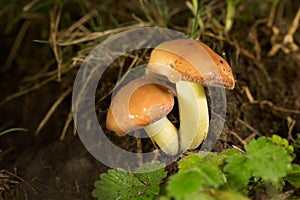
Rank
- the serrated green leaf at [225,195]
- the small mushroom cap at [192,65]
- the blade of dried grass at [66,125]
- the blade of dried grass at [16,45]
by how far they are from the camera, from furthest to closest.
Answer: the blade of dried grass at [16,45]
the blade of dried grass at [66,125]
the small mushroom cap at [192,65]
the serrated green leaf at [225,195]

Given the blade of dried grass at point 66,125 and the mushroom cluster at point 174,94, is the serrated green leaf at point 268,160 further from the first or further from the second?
the blade of dried grass at point 66,125

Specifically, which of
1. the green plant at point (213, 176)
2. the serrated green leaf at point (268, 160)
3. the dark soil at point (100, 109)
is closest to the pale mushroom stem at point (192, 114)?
the dark soil at point (100, 109)

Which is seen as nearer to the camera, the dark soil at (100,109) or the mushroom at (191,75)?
the mushroom at (191,75)

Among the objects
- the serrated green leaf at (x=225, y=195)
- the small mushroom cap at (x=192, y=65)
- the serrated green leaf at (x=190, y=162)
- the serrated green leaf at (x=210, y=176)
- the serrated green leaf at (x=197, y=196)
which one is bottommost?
the serrated green leaf at (x=225, y=195)

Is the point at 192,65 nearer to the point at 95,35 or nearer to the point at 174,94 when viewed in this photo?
the point at 174,94

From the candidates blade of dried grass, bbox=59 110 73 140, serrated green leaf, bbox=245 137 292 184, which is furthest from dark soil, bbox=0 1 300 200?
serrated green leaf, bbox=245 137 292 184

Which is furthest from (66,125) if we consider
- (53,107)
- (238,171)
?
(238,171)
